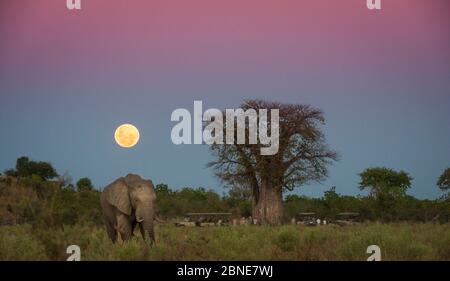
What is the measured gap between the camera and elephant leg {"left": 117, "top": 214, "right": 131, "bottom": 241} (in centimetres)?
1253

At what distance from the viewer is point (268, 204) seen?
23.2 metres

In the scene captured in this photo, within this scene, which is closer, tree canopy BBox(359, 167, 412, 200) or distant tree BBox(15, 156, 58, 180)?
distant tree BBox(15, 156, 58, 180)

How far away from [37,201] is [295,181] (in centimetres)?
1297

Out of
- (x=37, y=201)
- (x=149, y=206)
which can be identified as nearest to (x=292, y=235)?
(x=149, y=206)

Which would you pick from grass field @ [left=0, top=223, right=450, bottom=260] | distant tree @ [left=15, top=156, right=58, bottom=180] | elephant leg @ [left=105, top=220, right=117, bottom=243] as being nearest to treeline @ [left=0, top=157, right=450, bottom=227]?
distant tree @ [left=15, top=156, right=58, bottom=180]

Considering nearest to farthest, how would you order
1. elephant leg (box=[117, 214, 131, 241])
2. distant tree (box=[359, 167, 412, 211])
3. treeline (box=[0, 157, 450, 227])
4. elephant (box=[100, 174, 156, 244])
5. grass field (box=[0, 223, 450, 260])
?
grass field (box=[0, 223, 450, 260]) → elephant (box=[100, 174, 156, 244]) → elephant leg (box=[117, 214, 131, 241]) → treeline (box=[0, 157, 450, 227]) → distant tree (box=[359, 167, 412, 211])

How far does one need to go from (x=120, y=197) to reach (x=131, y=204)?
26 cm

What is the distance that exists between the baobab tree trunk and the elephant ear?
10.4m

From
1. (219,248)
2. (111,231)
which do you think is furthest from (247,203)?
(219,248)

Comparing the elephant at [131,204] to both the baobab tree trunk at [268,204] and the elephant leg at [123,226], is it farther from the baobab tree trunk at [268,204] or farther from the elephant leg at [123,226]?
the baobab tree trunk at [268,204]

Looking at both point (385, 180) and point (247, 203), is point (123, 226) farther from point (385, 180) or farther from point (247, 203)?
point (385, 180)

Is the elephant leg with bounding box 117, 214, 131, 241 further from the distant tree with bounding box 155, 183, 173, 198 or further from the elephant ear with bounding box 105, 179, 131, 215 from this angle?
the distant tree with bounding box 155, 183, 173, 198

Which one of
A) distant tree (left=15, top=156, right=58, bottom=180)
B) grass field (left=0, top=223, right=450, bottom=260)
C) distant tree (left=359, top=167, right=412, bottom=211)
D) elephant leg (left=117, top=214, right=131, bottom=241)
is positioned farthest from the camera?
distant tree (left=359, top=167, right=412, bottom=211)
